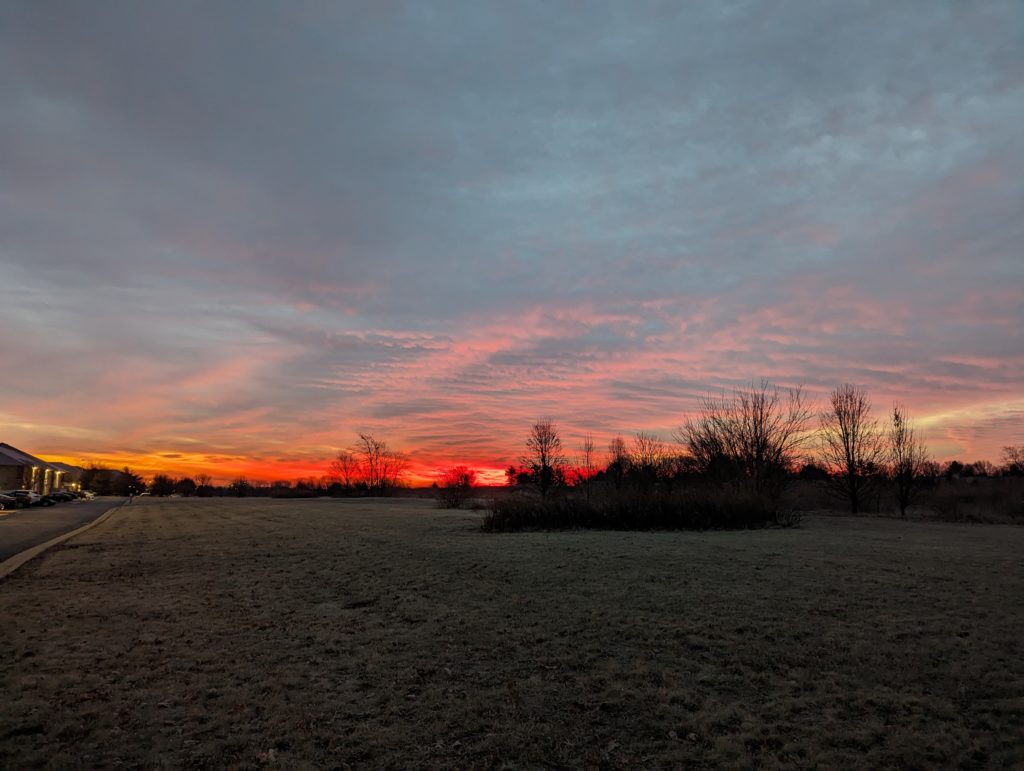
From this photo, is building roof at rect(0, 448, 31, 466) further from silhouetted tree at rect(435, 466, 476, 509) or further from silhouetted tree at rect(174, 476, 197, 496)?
silhouetted tree at rect(435, 466, 476, 509)

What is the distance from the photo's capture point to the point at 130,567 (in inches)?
592

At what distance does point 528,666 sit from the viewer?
691 cm

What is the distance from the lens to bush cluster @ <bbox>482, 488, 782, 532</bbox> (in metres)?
24.5

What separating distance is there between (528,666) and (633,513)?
1861cm

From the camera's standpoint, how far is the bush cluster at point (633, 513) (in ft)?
80.4

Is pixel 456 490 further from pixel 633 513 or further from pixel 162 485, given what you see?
pixel 162 485

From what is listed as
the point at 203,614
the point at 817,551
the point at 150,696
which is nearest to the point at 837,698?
the point at 150,696

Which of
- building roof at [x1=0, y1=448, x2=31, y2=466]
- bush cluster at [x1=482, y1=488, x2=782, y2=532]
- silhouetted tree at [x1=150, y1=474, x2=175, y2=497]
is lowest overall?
silhouetted tree at [x1=150, y1=474, x2=175, y2=497]

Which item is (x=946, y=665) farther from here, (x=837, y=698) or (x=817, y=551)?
(x=817, y=551)

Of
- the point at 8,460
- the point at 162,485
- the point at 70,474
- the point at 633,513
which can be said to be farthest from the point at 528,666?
the point at 70,474

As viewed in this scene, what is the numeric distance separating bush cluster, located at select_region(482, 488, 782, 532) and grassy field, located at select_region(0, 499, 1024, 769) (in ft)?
36.4

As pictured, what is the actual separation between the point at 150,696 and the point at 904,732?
7.05m

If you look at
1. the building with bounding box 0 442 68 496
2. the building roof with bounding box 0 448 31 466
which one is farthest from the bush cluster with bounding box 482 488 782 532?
the building roof with bounding box 0 448 31 466

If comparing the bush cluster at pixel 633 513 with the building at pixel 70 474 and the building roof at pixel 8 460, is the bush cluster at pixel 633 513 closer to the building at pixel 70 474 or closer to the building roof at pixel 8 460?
the building roof at pixel 8 460
